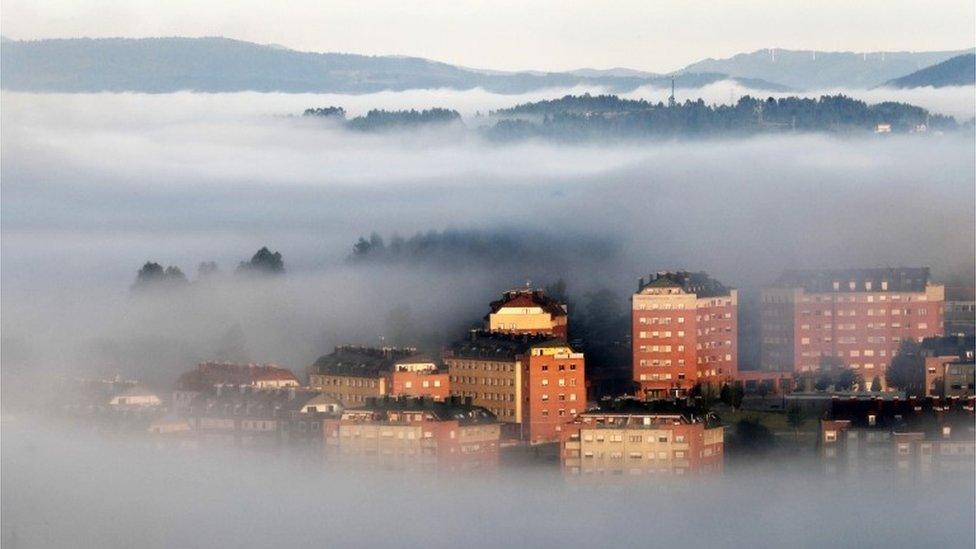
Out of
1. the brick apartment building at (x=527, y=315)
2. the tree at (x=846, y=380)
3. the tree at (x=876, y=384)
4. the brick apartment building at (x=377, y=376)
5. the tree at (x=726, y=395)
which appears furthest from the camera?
the brick apartment building at (x=527, y=315)

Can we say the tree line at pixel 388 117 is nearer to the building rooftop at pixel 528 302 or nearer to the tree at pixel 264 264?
the tree at pixel 264 264

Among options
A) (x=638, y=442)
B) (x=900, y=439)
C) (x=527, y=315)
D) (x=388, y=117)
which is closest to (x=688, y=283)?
(x=527, y=315)

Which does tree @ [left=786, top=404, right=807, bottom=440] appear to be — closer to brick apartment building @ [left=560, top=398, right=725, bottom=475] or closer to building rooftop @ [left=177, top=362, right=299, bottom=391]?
brick apartment building @ [left=560, top=398, right=725, bottom=475]

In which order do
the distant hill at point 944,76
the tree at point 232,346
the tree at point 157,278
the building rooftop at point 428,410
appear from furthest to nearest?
the distant hill at point 944,76
the tree at point 157,278
the tree at point 232,346
the building rooftop at point 428,410

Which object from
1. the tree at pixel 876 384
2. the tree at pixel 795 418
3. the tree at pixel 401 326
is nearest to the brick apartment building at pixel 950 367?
the tree at pixel 876 384

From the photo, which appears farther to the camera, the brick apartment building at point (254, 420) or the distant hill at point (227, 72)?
the distant hill at point (227, 72)

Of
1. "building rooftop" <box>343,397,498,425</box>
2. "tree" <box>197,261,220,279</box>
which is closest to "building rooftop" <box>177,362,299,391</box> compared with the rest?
"building rooftop" <box>343,397,498,425</box>

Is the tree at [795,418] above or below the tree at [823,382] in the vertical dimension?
below
